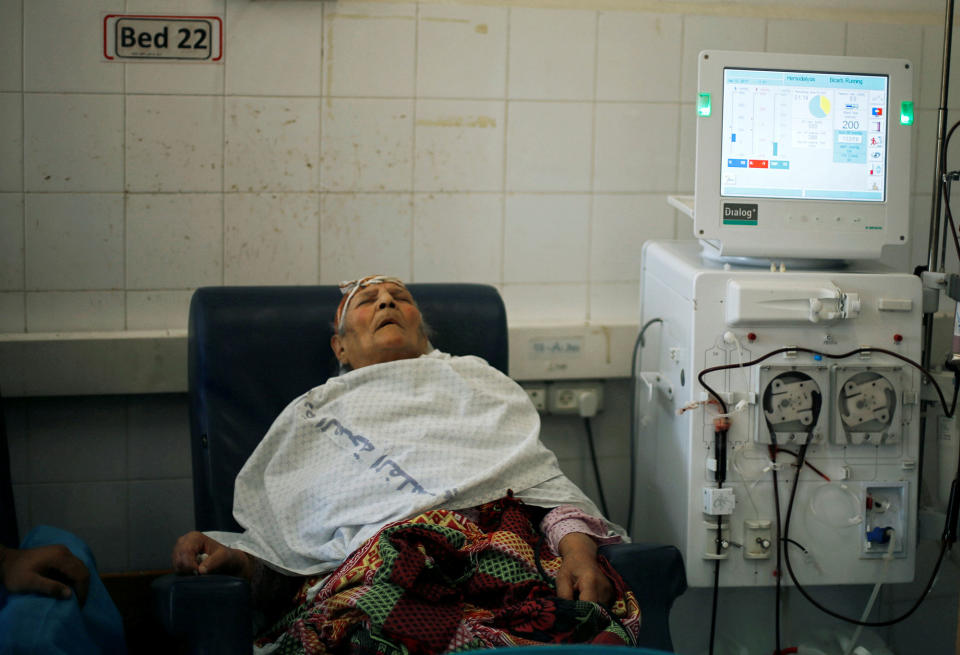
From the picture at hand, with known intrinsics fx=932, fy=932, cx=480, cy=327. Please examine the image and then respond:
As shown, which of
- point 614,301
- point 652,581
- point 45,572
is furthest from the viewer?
point 614,301

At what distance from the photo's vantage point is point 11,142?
7.17ft

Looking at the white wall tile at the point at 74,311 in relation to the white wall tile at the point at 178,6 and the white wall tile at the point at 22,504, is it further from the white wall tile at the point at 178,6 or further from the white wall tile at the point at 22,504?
the white wall tile at the point at 178,6

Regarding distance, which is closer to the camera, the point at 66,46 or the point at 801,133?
the point at 801,133

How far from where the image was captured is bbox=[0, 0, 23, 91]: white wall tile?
7.04 ft

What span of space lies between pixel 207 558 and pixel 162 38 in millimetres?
1276

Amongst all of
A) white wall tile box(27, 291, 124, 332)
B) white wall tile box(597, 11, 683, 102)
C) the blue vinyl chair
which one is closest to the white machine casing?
the blue vinyl chair

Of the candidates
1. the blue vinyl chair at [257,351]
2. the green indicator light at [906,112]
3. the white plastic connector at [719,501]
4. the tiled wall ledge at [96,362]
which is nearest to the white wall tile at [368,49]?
the blue vinyl chair at [257,351]

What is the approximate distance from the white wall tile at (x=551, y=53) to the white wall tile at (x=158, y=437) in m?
1.17

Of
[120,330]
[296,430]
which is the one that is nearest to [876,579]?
[296,430]

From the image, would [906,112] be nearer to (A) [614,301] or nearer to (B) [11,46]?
(A) [614,301]

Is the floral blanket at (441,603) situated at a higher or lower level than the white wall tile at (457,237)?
lower

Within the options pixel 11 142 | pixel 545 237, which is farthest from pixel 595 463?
pixel 11 142

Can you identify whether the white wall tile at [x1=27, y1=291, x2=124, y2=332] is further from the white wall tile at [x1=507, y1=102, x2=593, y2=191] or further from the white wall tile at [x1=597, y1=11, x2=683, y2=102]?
the white wall tile at [x1=597, y1=11, x2=683, y2=102]

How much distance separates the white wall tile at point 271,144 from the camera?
226 centimetres
